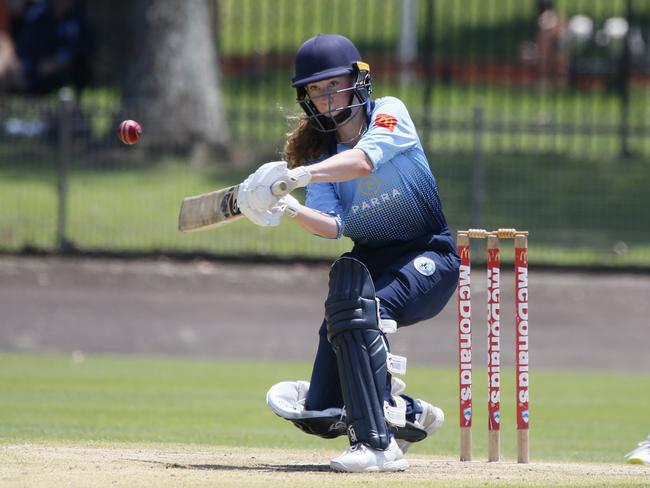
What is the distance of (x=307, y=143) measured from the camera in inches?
273

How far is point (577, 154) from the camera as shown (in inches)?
759

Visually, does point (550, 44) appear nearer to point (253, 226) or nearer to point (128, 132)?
point (253, 226)

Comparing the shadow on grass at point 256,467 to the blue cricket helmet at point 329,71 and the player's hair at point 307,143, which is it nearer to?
the player's hair at point 307,143

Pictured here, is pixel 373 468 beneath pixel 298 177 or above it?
beneath

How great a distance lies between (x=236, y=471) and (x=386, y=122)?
1.79 m

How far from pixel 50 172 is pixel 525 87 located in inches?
358

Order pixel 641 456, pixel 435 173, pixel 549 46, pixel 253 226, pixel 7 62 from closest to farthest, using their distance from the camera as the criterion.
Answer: pixel 641 456, pixel 435 173, pixel 253 226, pixel 7 62, pixel 549 46

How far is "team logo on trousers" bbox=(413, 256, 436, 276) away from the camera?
6.71 metres

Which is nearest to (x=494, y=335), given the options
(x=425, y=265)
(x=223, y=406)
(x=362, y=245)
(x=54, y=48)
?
(x=425, y=265)

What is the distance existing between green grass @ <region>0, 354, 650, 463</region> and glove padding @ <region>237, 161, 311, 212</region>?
7.31ft

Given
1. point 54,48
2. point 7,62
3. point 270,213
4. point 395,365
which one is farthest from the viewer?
point 7,62

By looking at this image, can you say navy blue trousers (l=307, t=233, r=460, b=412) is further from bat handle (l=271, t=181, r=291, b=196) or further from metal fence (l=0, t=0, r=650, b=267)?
metal fence (l=0, t=0, r=650, b=267)

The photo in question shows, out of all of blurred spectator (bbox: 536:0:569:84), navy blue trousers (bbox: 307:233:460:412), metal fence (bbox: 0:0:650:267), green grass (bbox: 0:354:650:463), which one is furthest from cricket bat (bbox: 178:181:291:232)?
blurred spectator (bbox: 536:0:569:84)

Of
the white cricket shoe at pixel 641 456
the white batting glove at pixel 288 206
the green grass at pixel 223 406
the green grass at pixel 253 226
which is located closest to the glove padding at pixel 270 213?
the white batting glove at pixel 288 206
